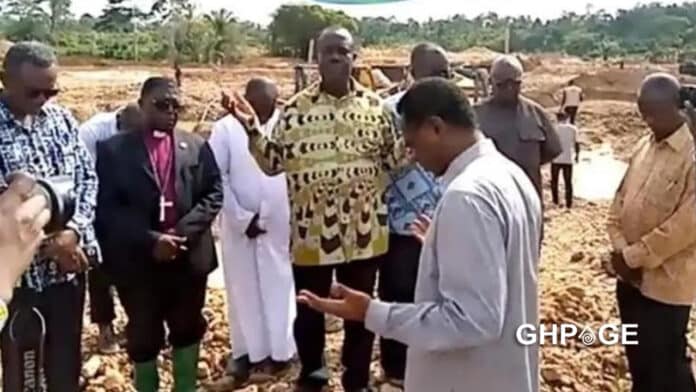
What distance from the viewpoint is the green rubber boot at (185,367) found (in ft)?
12.2

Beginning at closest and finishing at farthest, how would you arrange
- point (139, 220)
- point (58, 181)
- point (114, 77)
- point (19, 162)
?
point (58, 181) < point (19, 162) < point (139, 220) < point (114, 77)

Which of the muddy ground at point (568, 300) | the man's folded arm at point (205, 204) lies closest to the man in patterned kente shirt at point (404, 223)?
the muddy ground at point (568, 300)

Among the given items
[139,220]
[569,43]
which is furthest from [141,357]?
[569,43]

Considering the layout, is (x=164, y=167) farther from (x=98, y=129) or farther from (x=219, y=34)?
(x=219, y=34)

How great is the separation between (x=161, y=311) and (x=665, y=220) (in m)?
1.77

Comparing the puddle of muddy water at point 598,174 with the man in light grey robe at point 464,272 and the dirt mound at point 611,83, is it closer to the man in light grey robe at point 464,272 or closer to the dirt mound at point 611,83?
the dirt mound at point 611,83

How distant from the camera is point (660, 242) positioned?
10.5 feet

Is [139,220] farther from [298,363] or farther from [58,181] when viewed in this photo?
[58,181]

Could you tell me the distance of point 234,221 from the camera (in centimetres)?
425

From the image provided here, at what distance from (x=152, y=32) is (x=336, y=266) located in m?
27.0

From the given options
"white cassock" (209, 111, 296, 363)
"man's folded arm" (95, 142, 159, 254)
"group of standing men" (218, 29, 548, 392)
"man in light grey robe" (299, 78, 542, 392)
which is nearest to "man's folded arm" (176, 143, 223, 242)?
"man's folded arm" (95, 142, 159, 254)

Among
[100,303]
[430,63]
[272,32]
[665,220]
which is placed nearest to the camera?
[665,220]

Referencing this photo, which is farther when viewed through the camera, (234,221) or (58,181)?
(234,221)

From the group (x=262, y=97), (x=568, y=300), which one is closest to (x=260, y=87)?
(x=262, y=97)
